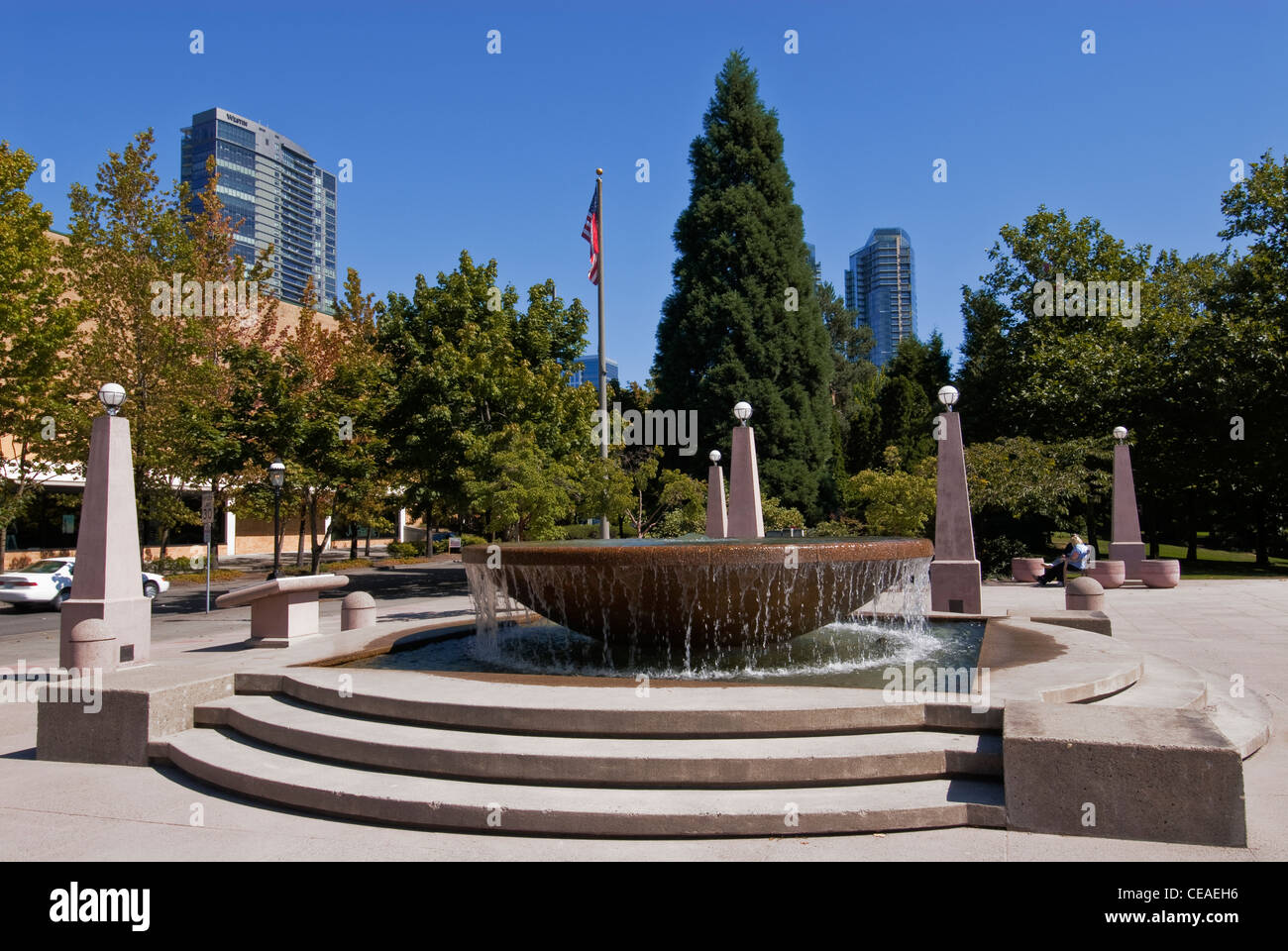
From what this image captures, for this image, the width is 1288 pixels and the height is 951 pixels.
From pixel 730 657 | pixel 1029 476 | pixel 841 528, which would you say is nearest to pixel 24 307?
pixel 730 657

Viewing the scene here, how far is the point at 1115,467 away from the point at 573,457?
1568 cm

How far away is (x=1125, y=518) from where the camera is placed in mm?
24391

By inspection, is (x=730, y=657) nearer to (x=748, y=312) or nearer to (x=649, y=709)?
(x=649, y=709)

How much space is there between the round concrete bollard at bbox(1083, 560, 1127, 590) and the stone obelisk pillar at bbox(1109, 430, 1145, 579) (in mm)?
761

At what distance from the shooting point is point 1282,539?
1467 inches

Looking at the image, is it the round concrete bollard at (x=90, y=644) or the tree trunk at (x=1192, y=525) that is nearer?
the round concrete bollard at (x=90, y=644)

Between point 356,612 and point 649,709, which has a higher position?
point 649,709

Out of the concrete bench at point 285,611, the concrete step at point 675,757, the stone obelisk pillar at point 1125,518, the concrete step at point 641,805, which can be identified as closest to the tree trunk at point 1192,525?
the stone obelisk pillar at point 1125,518

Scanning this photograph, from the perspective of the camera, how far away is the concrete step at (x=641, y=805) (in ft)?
16.2

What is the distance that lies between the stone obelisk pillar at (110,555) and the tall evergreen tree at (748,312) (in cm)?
2912

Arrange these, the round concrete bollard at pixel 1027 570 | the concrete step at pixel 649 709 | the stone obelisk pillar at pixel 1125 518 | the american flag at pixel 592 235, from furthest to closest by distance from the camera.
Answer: the round concrete bollard at pixel 1027 570 → the stone obelisk pillar at pixel 1125 518 → the american flag at pixel 592 235 → the concrete step at pixel 649 709

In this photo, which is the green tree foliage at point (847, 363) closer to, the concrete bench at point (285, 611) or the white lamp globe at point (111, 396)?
the concrete bench at point (285, 611)

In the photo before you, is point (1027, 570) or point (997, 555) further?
point (997, 555)

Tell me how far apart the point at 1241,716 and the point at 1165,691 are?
0.90 meters
